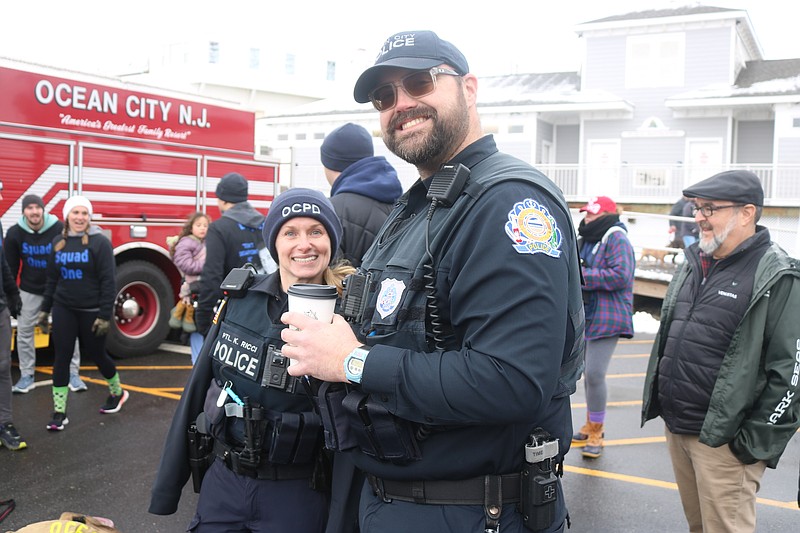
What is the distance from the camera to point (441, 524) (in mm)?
1718

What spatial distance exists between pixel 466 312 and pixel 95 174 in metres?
7.26

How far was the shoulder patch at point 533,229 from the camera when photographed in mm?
1562

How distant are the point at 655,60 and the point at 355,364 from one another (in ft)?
80.4

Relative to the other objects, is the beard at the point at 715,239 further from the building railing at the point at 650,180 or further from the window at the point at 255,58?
the window at the point at 255,58

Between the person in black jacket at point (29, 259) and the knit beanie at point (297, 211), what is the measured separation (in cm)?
450

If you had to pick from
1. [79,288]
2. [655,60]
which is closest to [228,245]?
[79,288]

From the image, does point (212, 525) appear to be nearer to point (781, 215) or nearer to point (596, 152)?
point (781, 215)

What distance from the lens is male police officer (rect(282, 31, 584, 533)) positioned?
1533 millimetres

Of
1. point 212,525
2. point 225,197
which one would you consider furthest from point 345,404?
point 225,197

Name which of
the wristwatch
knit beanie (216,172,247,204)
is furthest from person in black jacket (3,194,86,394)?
the wristwatch

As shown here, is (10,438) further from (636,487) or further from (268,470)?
(636,487)

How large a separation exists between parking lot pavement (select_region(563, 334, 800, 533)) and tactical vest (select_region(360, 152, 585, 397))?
287 centimetres

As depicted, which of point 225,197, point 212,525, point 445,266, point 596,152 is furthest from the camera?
point 596,152

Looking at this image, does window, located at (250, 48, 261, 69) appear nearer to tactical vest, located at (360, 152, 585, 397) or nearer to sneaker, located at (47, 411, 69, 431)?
sneaker, located at (47, 411, 69, 431)
